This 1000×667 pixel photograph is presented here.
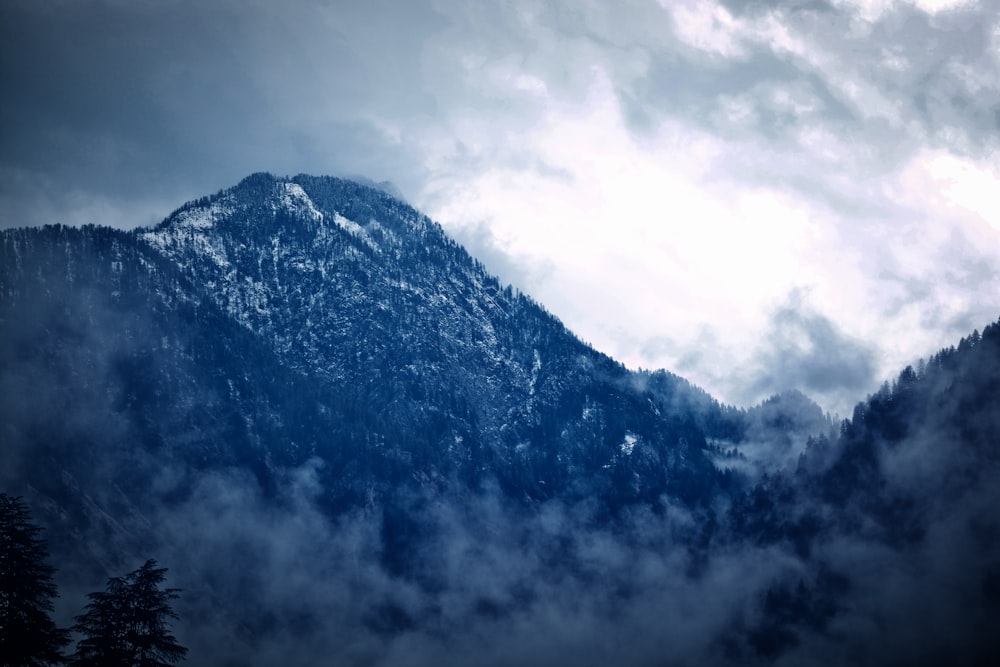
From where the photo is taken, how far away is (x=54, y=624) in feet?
226

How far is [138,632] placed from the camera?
7062cm

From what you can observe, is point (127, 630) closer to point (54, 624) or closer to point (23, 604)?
point (54, 624)

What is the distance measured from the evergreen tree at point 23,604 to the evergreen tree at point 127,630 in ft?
6.15

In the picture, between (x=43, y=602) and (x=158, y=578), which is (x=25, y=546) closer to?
(x=43, y=602)

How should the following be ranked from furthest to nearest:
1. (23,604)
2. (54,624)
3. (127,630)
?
(127,630) → (54,624) → (23,604)

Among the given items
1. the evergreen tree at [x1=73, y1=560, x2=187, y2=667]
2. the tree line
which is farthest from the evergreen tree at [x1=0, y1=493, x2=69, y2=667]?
the evergreen tree at [x1=73, y1=560, x2=187, y2=667]

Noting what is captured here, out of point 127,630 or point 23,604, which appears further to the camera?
point 127,630

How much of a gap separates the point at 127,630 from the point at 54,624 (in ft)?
15.5

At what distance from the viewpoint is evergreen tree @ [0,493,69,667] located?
215ft

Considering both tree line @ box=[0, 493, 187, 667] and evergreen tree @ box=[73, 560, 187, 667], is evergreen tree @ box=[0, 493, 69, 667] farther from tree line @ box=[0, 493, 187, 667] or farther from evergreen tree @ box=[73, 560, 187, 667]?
evergreen tree @ box=[73, 560, 187, 667]

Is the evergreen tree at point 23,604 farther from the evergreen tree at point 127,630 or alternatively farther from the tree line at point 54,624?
the evergreen tree at point 127,630

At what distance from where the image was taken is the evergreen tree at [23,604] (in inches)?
2584

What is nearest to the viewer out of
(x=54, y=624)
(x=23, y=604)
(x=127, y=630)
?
(x=23, y=604)

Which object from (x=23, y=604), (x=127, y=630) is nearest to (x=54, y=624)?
(x=23, y=604)
